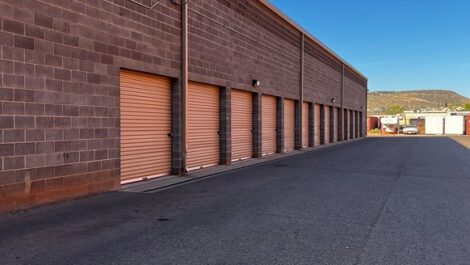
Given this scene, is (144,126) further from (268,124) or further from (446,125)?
(446,125)

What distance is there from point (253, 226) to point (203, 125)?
316 inches

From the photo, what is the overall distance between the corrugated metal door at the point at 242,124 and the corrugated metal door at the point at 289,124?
4.51 m

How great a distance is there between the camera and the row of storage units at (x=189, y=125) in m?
10.5

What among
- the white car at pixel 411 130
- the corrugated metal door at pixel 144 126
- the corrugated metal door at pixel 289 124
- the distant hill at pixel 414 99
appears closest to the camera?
the corrugated metal door at pixel 144 126

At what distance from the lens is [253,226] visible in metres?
6.23

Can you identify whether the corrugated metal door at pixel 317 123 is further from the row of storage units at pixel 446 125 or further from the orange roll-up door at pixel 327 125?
the row of storage units at pixel 446 125

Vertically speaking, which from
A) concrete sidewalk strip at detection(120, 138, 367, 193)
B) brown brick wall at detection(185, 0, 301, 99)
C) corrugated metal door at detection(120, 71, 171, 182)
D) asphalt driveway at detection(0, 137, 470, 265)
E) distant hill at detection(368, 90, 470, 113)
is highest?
distant hill at detection(368, 90, 470, 113)

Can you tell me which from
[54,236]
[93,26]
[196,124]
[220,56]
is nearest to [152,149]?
[196,124]

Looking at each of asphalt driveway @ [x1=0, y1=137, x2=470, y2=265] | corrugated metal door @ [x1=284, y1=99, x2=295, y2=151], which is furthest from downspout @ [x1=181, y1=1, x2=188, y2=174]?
corrugated metal door @ [x1=284, y1=99, x2=295, y2=151]

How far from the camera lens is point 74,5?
27.3ft

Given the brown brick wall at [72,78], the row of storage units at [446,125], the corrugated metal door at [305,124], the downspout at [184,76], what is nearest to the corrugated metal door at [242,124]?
the brown brick wall at [72,78]

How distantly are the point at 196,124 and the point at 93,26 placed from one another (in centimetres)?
537

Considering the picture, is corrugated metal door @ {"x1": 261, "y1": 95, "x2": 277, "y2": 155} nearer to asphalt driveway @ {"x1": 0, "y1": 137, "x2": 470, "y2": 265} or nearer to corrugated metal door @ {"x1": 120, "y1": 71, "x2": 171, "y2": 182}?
corrugated metal door @ {"x1": 120, "y1": 71, "x2": 171, "y2": 182}

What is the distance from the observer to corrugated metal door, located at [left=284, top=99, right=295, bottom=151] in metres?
21.9
